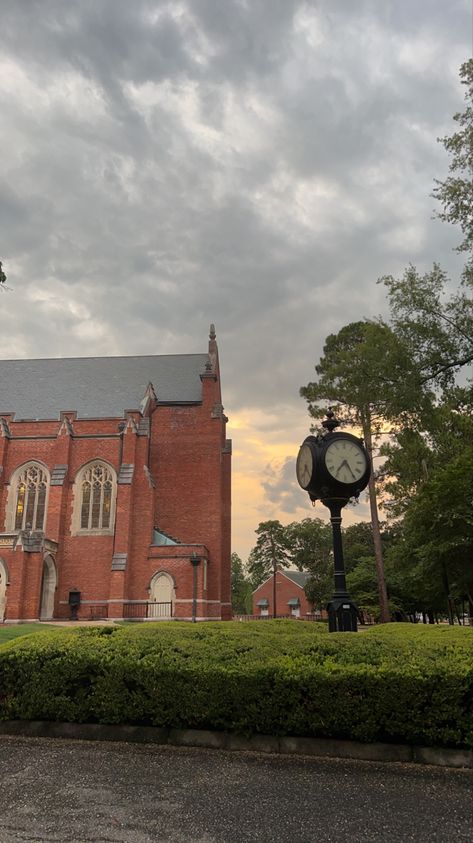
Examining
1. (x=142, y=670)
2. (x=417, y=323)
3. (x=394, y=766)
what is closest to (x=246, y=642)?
(x=142, y=670)

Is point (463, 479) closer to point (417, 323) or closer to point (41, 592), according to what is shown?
point (417, 323)

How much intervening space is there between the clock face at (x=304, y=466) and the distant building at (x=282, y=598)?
63593 millimetres

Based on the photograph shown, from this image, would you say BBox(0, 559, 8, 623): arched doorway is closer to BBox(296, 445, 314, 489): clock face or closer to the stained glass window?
the stained glass window

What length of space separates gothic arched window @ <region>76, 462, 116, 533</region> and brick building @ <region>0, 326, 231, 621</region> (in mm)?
56

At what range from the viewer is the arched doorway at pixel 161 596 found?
26703 millimetres

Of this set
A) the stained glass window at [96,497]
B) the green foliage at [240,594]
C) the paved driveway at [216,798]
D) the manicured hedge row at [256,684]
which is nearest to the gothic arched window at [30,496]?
the stained glass window at [96,497]

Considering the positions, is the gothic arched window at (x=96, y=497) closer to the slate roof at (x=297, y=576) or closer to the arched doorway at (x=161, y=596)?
the arched doorway at (x=161, y=596)

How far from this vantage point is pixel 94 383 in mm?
35938

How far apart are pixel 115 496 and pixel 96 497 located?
3.64 feet

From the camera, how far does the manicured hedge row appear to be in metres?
5.12

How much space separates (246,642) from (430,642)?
220 centimetres

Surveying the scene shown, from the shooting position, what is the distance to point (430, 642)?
6477 mm

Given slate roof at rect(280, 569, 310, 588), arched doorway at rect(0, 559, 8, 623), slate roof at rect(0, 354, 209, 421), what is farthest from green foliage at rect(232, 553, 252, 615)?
arched doorway at rect(0, 559, 8, 623)

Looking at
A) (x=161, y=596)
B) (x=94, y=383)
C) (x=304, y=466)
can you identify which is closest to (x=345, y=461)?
(x=304, y=466)
